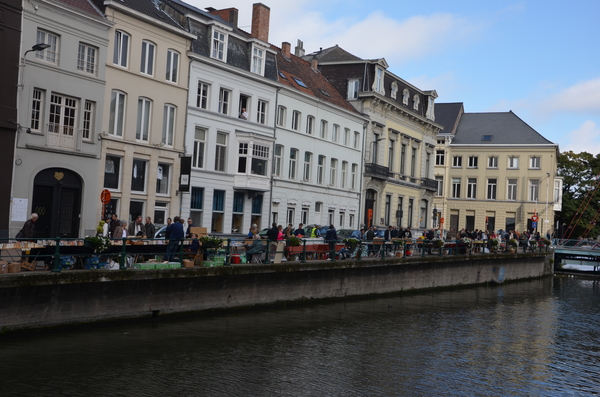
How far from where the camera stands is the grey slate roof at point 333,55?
186ft

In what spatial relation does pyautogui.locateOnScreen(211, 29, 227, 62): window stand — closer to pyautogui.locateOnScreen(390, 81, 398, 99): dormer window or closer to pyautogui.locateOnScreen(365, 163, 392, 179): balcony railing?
pyautogui.locateOnScreen(365, 163, 392, 179): balcony railing

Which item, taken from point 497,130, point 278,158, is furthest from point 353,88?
point 497,130

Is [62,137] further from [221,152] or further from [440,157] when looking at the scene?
[440,157]

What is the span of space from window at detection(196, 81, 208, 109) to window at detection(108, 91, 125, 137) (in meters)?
4.99

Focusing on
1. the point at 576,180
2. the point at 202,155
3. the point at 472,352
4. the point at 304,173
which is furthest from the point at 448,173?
the point at 472,352

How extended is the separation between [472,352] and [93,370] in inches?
368

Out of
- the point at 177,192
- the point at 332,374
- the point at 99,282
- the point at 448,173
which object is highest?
the point at 448,173

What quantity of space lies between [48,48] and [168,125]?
7.51 m

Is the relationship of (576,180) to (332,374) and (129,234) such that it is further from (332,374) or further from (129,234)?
(332,374)

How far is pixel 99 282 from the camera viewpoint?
1672 cm

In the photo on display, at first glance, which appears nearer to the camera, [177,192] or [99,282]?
[99,282]

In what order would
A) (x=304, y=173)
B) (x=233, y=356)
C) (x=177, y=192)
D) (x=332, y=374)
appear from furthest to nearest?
(x=304, y=173)
(x=177, y=192)
(x=233, y=356)
(x=332, y=374)

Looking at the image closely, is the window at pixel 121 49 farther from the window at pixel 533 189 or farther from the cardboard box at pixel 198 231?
the window at pixel 533 189

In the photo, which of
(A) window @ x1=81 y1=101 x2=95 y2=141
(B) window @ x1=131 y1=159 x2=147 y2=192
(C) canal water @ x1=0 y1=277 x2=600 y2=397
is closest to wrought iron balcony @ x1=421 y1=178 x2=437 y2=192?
(B) window @ x1=131 y1=159 x2=147 y2=192
